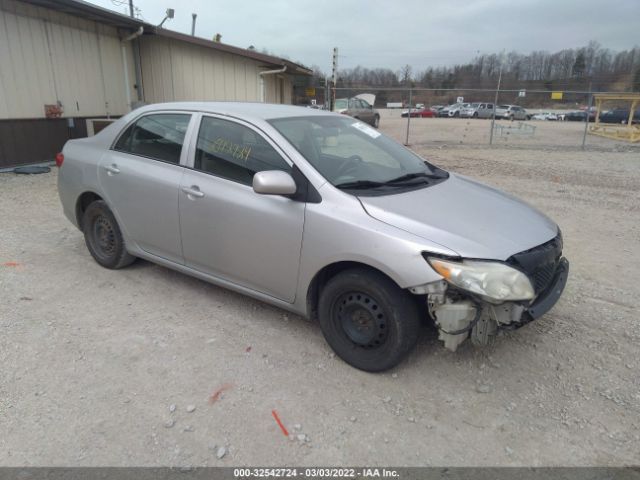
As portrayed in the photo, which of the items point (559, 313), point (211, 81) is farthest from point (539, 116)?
point (559, 313)

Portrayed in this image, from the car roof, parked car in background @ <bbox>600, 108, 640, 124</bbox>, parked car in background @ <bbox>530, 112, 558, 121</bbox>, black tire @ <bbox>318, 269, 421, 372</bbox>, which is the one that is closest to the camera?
black tire @ <bbox>318, 269, 421, 372</bbox>

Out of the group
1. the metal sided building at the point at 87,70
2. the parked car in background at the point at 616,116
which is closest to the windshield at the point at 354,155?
the metal sided building at the point at 87,70

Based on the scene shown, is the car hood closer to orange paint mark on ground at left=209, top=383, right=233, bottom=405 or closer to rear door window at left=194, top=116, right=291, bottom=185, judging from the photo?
rear door window at left=194, top=116, right=291, bottom=185

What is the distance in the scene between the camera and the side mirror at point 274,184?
2811 mm

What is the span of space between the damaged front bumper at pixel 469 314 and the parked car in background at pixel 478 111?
45.0 m

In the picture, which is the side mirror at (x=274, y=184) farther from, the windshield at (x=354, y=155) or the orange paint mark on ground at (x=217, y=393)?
the orange paint mark on ground at (x=217, y=393)

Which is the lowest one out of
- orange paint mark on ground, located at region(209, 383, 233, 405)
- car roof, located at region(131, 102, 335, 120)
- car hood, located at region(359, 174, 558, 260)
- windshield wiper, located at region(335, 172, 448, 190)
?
orange paint mark on ground, located at region(209, 383, 233, 405)

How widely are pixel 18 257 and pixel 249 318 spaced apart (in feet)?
9.48

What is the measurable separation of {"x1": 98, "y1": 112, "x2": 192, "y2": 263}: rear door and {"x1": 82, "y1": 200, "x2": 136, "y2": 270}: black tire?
18cm

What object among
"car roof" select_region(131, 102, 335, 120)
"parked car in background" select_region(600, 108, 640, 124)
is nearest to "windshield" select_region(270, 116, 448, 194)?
"car roof" select_region(131, 102, 335, 120)

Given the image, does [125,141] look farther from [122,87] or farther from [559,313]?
[122,87]

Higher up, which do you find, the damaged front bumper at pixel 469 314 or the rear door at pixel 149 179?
the rear door at pixel 149 179

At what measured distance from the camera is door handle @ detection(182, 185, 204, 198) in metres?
3.36

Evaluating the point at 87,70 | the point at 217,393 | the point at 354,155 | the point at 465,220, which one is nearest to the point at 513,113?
the point at 87,70
